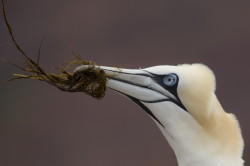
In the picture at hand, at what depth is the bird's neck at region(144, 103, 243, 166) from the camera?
4910mm

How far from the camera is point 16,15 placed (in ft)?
52.8

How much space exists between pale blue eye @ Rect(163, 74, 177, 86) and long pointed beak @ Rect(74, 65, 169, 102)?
0.08 metres

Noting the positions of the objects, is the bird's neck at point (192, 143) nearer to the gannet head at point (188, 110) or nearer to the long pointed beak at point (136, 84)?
the gannet head at point (188, 110)

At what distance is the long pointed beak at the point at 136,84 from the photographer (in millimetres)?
5016

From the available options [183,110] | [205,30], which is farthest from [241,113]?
[183,110]

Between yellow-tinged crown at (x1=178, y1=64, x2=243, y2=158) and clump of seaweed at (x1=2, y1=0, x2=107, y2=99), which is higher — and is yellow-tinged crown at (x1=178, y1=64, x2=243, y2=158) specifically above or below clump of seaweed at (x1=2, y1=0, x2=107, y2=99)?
below

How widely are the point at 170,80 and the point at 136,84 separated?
253mm

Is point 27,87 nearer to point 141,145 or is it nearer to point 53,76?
point 141,145

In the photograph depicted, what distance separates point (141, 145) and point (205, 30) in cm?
332

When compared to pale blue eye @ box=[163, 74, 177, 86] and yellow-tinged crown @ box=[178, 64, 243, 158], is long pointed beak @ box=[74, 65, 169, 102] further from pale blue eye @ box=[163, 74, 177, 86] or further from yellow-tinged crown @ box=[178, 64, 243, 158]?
yellow-tinged crown @ box=[178, 64, 243, 158]

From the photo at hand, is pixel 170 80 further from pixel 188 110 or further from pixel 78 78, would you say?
pixel 78 78

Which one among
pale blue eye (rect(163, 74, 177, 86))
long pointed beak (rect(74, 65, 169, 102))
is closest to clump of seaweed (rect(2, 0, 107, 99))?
long pointed beak (rect(74, 65, 169, 102))

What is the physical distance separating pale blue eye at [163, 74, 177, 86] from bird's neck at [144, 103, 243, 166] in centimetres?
18

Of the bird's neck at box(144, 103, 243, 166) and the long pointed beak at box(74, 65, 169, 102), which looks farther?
the long pointed beak at box(74, 65, 169, 102)
